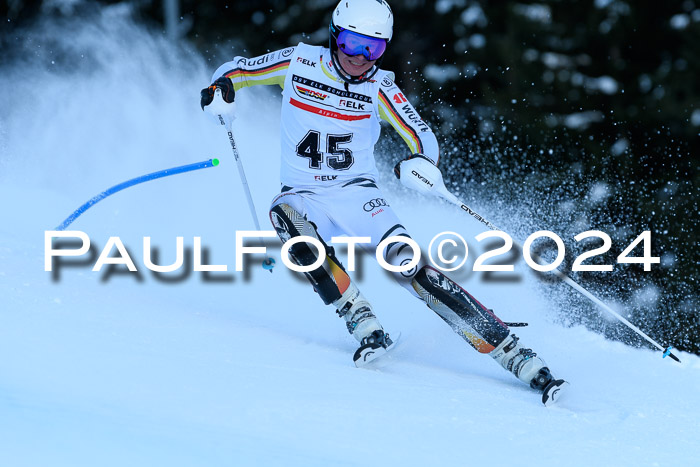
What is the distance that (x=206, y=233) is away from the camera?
7.39m

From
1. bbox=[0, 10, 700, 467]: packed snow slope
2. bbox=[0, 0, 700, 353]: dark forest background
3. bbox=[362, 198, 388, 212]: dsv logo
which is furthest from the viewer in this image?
bbox=[0, 0, 700, 353]: dark forest background

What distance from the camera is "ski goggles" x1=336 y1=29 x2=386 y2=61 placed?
14.8ft

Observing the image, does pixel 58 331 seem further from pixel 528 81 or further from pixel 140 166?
pixel 528 81

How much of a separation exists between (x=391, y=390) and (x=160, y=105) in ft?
19.7

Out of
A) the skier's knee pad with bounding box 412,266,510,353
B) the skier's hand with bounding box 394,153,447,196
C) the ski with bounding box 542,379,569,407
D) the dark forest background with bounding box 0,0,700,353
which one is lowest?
the ski with bounding box 542,379,569,407

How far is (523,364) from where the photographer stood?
14.5ft

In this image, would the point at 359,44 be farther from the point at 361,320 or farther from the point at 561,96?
the point at 561,96

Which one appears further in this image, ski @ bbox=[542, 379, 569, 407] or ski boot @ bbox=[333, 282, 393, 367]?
ski boot @ bbox=[333, 282, 393, 367]

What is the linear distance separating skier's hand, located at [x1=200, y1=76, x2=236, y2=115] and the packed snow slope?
1055mm

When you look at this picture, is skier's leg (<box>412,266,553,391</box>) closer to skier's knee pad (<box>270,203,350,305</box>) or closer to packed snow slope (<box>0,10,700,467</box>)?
packed snow slope (<box>0,10,700,467</box>)

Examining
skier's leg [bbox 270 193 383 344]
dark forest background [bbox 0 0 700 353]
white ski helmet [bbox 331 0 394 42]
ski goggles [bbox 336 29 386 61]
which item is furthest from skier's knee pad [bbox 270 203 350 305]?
dark forest background [bbox 0 0 700 353]

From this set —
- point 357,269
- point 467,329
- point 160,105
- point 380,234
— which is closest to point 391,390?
point 467,329

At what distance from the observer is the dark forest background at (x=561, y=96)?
1485 cm
